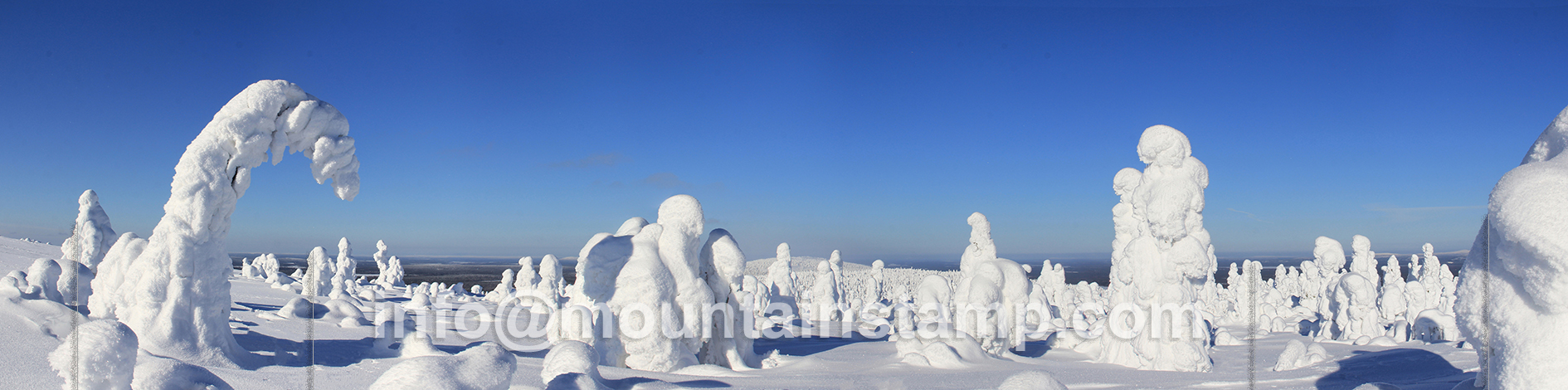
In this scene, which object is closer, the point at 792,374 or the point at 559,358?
the point at 559,358

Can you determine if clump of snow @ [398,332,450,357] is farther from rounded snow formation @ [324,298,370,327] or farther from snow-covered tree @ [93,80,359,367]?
rounded snow formation @ [324,298,370,327]

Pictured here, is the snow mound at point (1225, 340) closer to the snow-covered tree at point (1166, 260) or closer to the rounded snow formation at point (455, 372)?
the snow-covered tree at point (1166, 260)

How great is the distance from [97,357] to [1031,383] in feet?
17.8

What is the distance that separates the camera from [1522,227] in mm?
3201

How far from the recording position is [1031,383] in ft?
16.0

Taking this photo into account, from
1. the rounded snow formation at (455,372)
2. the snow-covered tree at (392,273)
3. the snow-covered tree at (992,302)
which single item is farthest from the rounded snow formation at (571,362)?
the snow-covered tree at (392,273)

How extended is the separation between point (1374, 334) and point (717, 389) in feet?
66.9

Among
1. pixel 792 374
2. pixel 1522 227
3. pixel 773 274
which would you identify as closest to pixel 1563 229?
pixel 1522 227

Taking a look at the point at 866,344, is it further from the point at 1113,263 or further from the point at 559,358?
the point at 559,358

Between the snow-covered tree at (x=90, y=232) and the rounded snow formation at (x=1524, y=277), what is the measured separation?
19.8 meters

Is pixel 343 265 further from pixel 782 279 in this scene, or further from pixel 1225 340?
pixel 1225 340

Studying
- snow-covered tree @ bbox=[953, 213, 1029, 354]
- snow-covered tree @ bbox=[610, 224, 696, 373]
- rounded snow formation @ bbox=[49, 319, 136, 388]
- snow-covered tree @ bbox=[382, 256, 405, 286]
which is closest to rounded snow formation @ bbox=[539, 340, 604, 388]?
rounded snow formation @ bbox=[49, 319, 136, 388]

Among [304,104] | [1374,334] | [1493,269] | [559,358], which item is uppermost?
[304,104]

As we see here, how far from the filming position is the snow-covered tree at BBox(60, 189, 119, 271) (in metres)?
14.4
